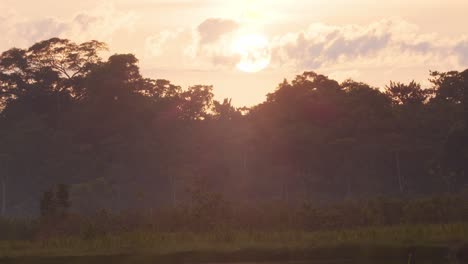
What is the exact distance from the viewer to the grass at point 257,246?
2625cm

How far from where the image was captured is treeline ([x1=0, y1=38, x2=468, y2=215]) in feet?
204

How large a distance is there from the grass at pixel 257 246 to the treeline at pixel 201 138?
22851 millimetres

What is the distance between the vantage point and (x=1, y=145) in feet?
245

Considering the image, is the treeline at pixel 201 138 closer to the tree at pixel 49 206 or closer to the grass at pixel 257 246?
the tree at pixel 49 206

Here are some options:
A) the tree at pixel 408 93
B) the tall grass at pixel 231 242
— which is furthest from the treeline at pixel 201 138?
the tall grass at pixel 231 242

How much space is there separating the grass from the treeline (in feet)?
75.0

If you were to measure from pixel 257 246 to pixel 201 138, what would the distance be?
5023cm

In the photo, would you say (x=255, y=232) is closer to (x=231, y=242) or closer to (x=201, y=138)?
(x=231, y=242)

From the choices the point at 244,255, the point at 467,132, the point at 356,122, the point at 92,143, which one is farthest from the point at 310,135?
the point at 244,255

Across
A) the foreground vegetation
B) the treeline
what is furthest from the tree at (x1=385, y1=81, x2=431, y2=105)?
the foreground vegetation

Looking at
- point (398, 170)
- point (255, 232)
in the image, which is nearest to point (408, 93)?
point (398, 170)

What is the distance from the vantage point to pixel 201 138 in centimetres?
7725

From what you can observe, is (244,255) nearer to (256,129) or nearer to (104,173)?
(256,129)

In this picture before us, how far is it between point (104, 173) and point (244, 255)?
47.0m
